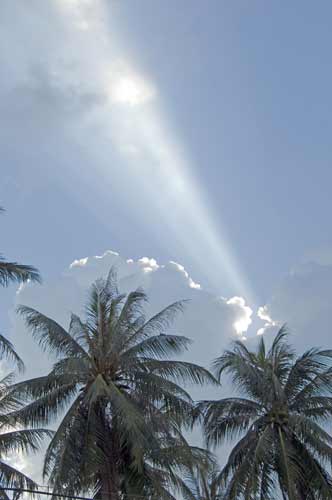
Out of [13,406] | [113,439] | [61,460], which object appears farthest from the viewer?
[13,406]

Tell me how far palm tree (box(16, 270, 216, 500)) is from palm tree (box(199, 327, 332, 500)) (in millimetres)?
1710

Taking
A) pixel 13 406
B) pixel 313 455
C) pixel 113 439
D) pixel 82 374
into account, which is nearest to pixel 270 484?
pixel 313 455

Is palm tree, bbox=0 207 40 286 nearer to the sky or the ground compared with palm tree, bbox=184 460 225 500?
nearer to the sky

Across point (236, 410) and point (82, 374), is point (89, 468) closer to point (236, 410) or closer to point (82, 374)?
point (82, 374)

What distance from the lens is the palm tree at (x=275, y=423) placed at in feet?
73.9

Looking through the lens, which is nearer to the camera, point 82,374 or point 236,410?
point 82,374

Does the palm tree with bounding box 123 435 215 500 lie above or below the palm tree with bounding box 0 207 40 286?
below

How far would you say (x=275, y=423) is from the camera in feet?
77.7

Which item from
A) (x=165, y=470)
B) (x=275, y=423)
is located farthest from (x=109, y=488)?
(x=275, y=423)

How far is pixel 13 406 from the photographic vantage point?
23188mm

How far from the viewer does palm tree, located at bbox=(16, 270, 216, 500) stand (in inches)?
811

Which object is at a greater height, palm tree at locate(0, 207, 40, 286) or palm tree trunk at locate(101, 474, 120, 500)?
palm tree at locate(0, 207, 40, 286)

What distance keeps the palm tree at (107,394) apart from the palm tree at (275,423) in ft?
5.61

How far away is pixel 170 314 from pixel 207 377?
8.32ft
